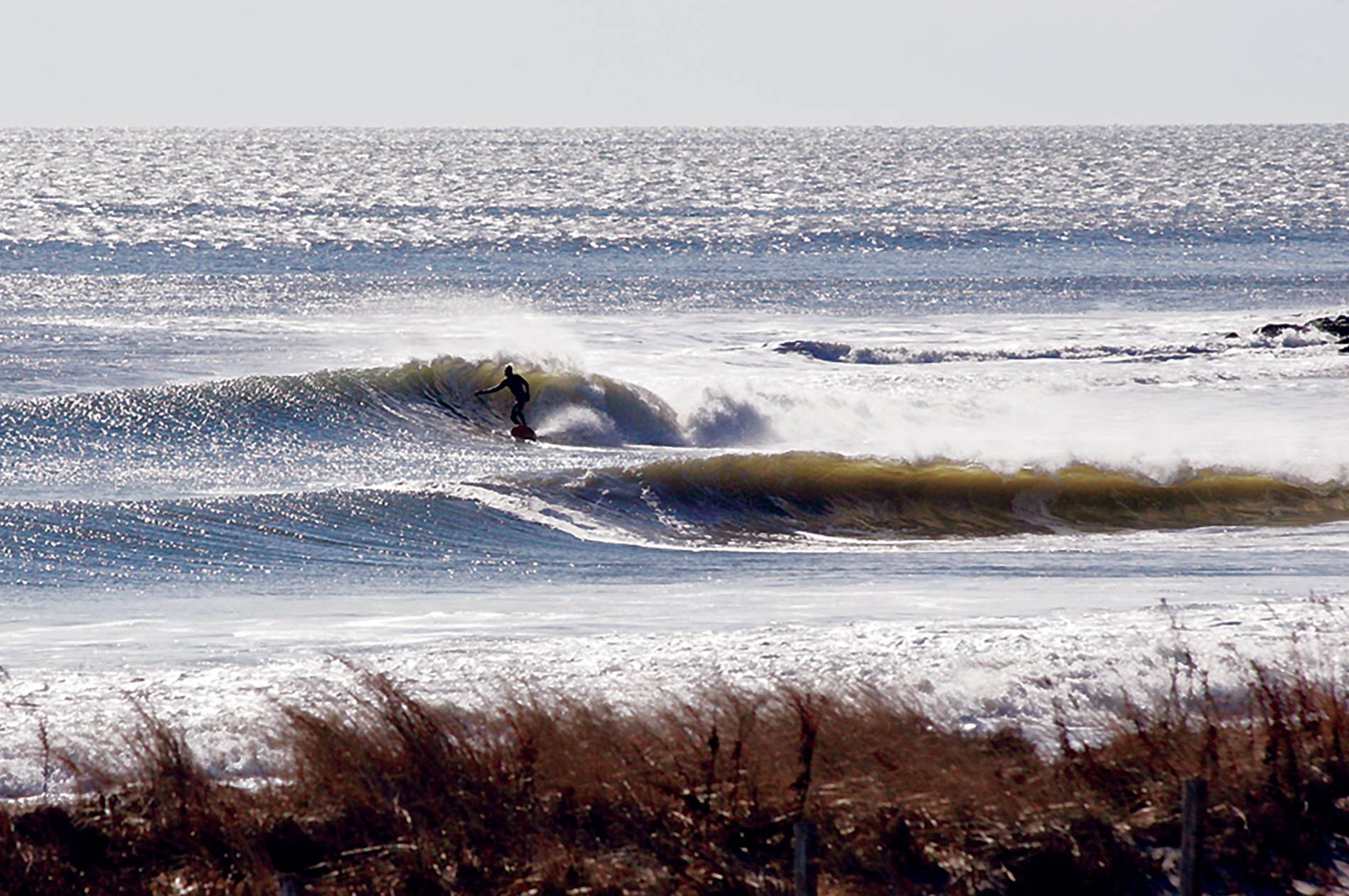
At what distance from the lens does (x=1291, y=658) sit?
817 centimetres

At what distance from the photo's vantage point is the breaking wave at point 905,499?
17.4 meters

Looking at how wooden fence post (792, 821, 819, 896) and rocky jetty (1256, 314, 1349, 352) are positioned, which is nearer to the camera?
wooden fence post (792, 821, 819, 896)

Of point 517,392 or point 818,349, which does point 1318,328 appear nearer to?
point 818,349

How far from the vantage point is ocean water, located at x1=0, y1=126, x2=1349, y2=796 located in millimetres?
9195

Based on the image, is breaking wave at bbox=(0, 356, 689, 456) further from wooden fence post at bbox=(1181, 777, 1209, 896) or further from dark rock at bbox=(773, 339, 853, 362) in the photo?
wooden fence post at bbox=(1181, 777, 1209, 896)

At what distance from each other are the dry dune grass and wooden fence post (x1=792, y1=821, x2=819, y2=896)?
0.55 metres

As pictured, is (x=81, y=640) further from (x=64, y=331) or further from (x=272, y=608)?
(x=64, y=331)

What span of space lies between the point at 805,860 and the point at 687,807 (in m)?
1.18

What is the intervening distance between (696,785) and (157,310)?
35.0 m

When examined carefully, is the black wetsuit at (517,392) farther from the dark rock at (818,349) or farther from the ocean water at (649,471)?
the dark rock at (818,349)

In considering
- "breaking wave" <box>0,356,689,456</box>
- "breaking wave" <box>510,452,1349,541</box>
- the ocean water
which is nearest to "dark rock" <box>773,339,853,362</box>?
the ocean water

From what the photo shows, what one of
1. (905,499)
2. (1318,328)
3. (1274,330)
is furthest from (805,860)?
(1318,328)

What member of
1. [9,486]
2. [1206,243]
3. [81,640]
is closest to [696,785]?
[81,640]

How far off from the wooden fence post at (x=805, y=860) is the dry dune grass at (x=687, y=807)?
0.55 metres
